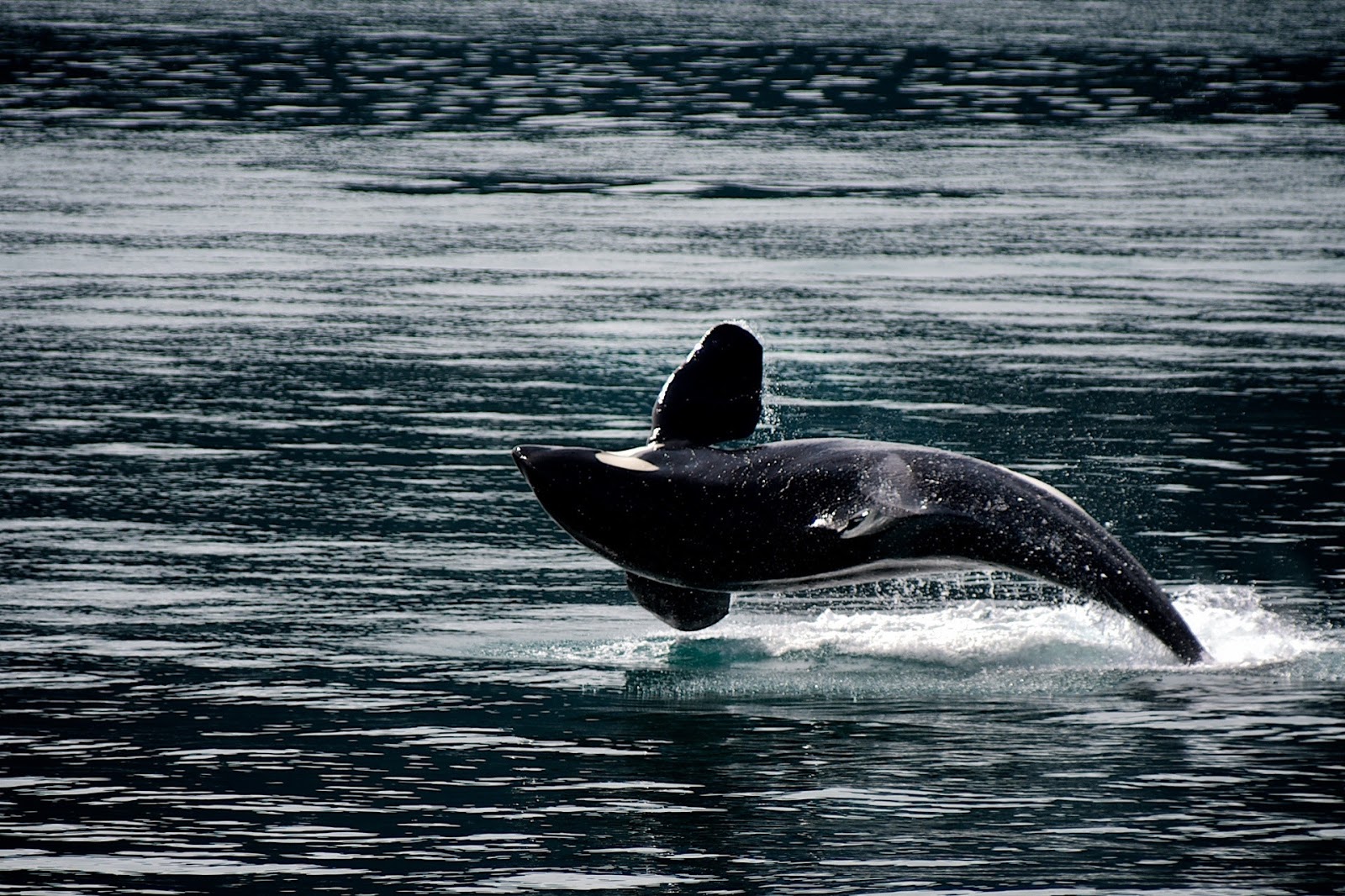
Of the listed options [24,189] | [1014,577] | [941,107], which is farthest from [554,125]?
[1014,577]

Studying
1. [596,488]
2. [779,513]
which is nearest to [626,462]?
[596,488]

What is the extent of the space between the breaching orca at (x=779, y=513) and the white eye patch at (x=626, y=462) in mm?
10

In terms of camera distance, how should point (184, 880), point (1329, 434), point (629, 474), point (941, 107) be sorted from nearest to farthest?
point (184, 880) → point (629, 474) → point (1329, 434) → point (941, 107)

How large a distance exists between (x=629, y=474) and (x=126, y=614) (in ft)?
13.4

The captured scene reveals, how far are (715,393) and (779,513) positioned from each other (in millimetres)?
913

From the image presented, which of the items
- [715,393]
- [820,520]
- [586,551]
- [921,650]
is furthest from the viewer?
[586,551]

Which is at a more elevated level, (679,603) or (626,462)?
(626,462)

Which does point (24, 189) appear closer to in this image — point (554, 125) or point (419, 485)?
point (554, 125)

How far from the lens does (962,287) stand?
30.5 metres

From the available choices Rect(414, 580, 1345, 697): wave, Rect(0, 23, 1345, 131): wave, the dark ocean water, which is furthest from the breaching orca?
Rect(0, 23, 1345, 131): wave

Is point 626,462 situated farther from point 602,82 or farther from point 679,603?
point 602,82

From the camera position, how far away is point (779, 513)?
13281 millimetres

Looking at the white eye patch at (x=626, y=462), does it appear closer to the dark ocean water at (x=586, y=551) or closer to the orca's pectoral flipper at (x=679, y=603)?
the orca's pectoral flipper at (x=679, y=603)

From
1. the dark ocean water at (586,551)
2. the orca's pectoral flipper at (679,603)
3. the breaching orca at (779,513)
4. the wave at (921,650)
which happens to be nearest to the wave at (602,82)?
the dark ocean water at (586,551)
